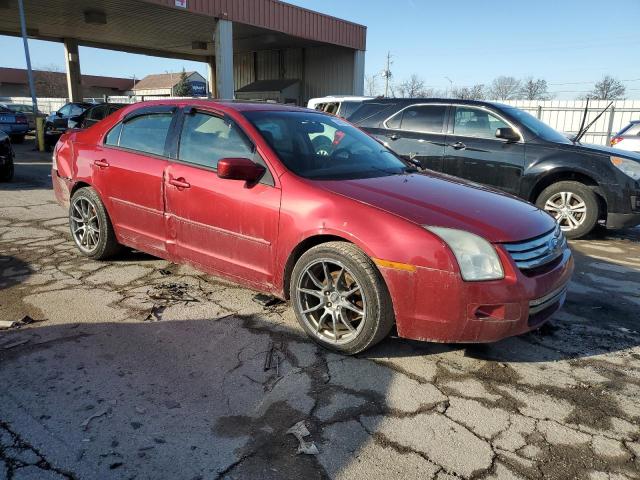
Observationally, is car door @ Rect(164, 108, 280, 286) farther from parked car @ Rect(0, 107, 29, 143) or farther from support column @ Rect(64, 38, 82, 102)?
support column @ Rect(64, 38, 82, 102)

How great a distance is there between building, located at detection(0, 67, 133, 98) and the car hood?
57884mm

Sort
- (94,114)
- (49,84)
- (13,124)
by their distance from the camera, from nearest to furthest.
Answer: (94,114), (13,124), (49,84)

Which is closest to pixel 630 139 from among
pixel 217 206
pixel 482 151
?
pixel 482 151

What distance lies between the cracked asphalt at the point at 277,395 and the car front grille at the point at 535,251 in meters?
0.66

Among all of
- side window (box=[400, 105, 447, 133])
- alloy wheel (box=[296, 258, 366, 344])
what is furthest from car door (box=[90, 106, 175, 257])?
side window (box=[400, 105, 447, 133])

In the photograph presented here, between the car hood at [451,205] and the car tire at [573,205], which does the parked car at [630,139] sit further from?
the car hood at [451,205]

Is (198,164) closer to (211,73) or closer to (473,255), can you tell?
(473,255)

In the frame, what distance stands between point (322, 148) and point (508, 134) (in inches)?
147

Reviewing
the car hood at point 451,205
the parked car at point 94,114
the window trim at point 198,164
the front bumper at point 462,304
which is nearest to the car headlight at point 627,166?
the car hood at point 451,205

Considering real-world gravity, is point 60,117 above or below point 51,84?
below

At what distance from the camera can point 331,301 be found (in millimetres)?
3164

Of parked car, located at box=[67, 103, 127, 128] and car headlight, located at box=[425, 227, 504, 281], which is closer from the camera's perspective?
car headlight, located at box=[425, 227, 504, 281]

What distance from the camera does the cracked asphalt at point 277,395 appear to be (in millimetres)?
2180

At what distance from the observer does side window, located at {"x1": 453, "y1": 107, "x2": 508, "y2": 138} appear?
6793 mm
